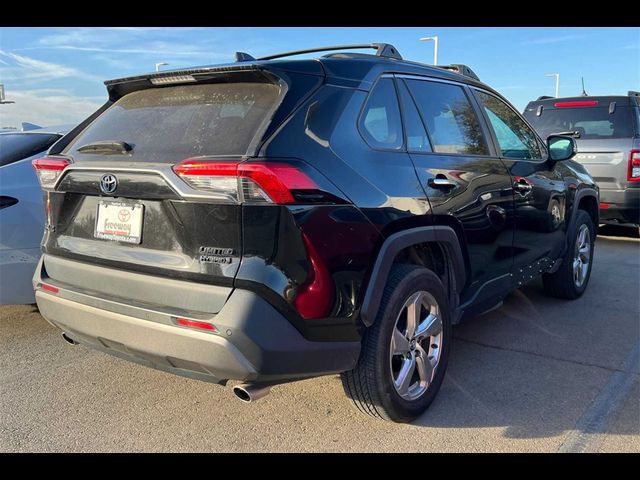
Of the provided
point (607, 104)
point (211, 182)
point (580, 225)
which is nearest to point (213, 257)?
point (211, 182)

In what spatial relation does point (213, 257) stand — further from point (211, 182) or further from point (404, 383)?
point (404, 383)

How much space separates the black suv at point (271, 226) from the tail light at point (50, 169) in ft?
0.05

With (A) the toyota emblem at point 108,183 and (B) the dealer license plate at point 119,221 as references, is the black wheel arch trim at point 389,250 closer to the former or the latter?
(B) the dealer license plate at point 119,221

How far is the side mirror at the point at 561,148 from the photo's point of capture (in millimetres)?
4461

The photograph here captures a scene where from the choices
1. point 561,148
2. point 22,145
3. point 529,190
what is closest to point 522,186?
point 529,190

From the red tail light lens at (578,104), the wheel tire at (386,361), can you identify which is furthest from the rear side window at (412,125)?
the red tail light lens at (578,104)

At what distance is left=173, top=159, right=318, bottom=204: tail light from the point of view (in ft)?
7.28

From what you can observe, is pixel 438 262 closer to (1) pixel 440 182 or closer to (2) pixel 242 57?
(1) pixel 440 182

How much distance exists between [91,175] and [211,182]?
2.46ft

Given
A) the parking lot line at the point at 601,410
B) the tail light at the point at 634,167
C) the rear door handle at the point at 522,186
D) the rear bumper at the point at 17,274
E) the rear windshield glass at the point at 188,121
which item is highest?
the rear windshield glass at the point at 188,121

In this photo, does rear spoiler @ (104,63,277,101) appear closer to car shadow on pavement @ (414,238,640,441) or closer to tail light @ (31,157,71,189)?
tail light @ (31,157,71,189)

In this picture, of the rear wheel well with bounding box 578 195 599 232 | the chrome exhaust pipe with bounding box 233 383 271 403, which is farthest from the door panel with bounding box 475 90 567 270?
the chrome exhaust pipe with bounding box 233 383 271 403

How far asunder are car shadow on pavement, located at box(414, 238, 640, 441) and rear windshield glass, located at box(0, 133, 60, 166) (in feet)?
10.9
